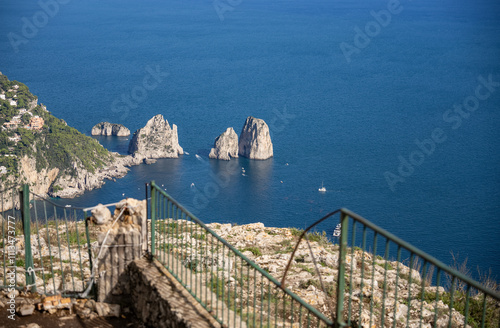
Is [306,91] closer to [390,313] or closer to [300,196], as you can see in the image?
[300,196]

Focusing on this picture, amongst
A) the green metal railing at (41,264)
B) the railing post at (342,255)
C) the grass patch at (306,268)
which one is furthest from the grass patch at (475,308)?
the green metal railing at (41,264)

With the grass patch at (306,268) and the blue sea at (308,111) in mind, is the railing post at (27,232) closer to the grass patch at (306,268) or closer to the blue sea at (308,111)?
the grass patch at (306,268)

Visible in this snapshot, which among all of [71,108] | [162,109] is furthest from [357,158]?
[71,108]

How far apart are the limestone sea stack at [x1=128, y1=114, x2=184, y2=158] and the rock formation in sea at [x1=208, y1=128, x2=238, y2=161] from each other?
741cm

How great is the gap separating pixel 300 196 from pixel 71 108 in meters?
63.0

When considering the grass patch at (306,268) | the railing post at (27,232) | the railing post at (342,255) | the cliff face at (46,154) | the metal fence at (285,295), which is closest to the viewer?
the railing post at (342,255)

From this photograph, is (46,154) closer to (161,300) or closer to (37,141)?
(37,141)

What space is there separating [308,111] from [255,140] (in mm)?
20549

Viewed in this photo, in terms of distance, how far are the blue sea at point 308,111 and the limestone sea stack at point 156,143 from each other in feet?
6.51

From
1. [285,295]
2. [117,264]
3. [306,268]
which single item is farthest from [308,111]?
[117,264]

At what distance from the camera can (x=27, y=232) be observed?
7141mm

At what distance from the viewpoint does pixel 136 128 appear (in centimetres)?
12619

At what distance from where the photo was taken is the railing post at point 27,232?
7074 mm

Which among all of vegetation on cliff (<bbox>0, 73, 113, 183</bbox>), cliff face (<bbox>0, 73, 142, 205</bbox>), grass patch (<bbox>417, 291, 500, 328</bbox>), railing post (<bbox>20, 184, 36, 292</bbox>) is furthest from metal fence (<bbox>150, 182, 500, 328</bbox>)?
vegetation on cliff (<bbox>0, 73, 113, 183</bbox>)
